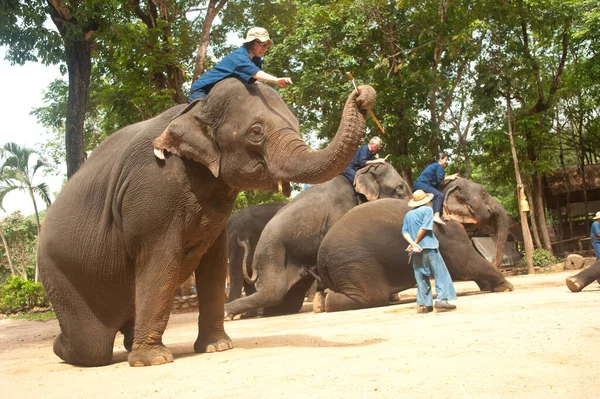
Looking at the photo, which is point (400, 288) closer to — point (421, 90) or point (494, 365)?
point (494, 365)

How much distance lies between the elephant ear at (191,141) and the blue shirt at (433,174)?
21.9ft

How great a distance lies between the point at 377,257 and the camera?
33.8 feet

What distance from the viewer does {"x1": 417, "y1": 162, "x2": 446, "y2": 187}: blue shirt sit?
11875 millimetres

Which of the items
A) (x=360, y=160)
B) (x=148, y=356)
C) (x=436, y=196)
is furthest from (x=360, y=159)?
(x=148, y=356)

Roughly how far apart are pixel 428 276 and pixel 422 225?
67 cm

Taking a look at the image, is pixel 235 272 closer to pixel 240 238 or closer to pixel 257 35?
pixel 240 238

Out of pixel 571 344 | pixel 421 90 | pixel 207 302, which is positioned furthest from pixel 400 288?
pixel 421 90

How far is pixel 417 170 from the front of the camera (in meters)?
24.5

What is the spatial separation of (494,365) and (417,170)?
20.6 m

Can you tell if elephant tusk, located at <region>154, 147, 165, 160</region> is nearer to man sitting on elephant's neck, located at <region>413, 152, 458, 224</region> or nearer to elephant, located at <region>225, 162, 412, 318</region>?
elephant, located at <region>225, 162, 412, 318</region>

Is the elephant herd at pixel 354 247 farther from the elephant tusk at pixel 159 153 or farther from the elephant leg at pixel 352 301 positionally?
the elephant tusk at pixel 159 153

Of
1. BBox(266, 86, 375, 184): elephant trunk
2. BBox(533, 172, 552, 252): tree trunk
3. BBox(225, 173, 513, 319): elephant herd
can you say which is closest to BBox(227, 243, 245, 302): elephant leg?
BBox(225, 173, 513, 319): elephant herd

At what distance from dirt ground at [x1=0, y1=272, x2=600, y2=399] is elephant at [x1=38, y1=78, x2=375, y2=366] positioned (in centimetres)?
40

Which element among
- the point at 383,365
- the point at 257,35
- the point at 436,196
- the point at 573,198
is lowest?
the point at 383,365
